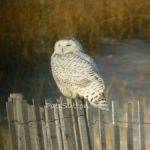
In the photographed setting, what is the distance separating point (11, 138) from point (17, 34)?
Answer: 284cm

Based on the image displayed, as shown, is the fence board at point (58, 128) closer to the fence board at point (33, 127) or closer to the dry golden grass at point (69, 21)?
the fence board at point (33, 127)

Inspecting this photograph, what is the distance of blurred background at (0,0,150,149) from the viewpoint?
19.6 feet

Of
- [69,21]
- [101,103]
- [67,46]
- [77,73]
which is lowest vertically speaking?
[101,103]

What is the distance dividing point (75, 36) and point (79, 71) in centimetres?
353

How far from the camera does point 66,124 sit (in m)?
3.24

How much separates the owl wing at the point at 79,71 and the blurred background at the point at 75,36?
1.97m

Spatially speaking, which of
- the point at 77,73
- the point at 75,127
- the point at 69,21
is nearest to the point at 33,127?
the point at 75,127

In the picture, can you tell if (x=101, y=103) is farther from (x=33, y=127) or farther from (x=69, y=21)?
(x=69, y=21)

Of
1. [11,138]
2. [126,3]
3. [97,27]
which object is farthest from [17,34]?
[11,138]

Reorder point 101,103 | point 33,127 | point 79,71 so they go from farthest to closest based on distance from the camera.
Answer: point 33,127
point 79,71
point 101,103

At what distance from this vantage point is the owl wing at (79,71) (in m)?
3.19

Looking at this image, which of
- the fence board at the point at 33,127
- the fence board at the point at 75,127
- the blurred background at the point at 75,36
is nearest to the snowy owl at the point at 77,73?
the fence board at the point at 75,127

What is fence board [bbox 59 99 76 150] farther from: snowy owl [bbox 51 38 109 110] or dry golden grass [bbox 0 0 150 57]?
A: dry golden grass [bbox 0 0 150 57]

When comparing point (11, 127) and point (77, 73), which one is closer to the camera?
point (77, 73)
